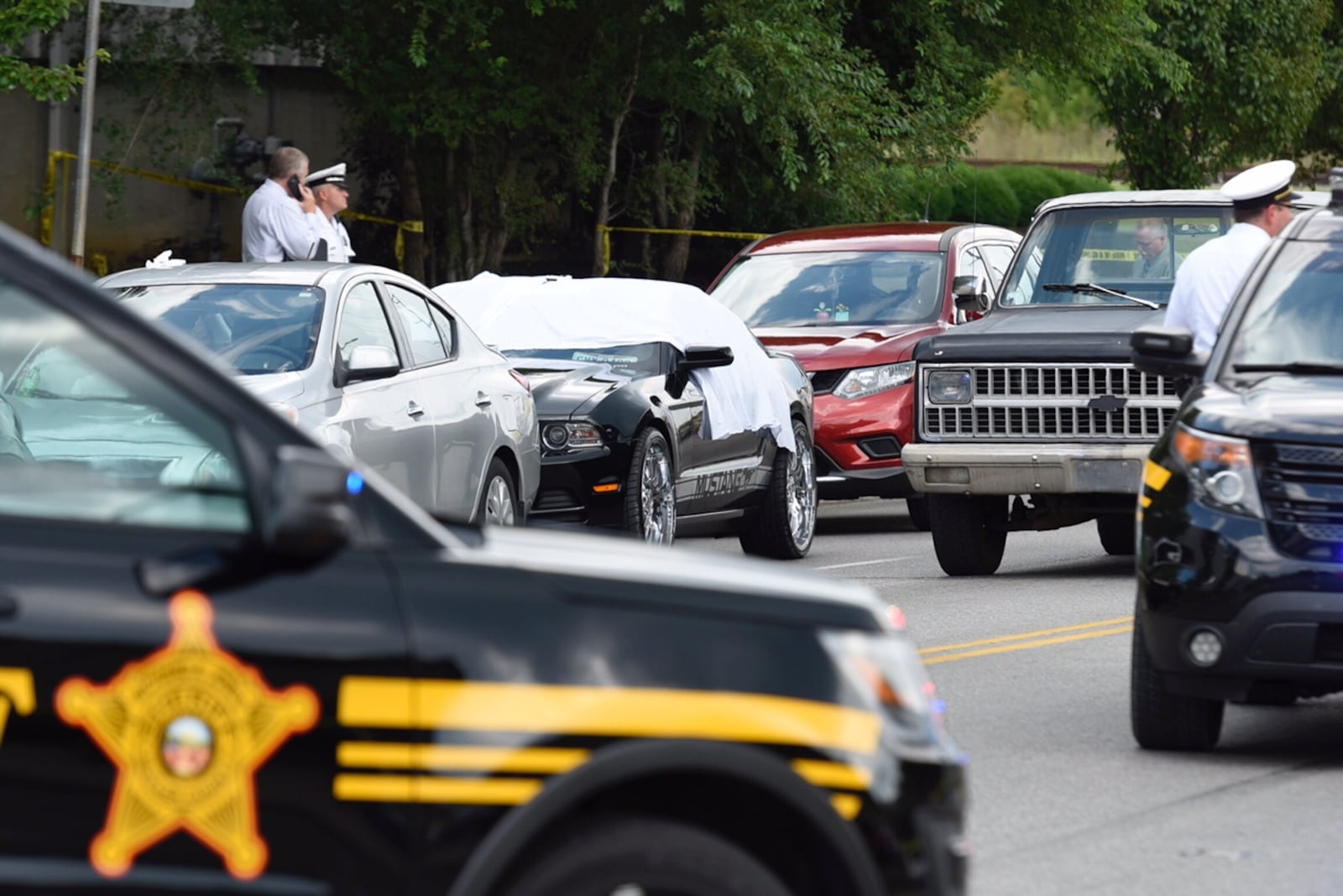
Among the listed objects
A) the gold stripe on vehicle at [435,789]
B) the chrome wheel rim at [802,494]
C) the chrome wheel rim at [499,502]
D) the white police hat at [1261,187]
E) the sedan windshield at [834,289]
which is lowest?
the chrome wheel rim at [802,494]

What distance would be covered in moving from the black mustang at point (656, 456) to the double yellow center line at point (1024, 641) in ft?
8.90

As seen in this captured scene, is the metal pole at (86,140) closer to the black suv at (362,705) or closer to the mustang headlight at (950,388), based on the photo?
the mustang headlight at (950,388)

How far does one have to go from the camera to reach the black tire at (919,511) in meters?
16.5

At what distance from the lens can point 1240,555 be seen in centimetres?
749

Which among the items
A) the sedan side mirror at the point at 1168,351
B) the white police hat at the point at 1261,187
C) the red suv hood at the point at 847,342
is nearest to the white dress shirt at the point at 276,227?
the red suv hood at the point at 847,342

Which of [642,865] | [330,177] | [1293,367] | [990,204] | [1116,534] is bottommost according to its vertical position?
[1116,534]

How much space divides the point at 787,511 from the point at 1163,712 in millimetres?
7081

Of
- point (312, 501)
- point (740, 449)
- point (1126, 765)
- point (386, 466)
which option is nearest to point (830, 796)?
point (312, 501)

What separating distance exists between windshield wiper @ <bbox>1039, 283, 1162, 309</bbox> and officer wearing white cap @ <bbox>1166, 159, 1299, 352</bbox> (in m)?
2.65

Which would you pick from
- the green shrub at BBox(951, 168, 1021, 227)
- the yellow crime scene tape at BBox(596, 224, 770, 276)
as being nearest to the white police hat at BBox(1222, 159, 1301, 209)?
the yellow crime scene tape at BBox(596, 224, 770, 276)

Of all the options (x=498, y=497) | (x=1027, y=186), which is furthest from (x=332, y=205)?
(x=1027, y=186)

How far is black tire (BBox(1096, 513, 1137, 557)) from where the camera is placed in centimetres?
1404

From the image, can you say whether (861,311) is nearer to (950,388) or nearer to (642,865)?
(950,388)

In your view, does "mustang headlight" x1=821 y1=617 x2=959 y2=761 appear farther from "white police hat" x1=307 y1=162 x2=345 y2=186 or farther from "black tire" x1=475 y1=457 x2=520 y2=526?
"white police hat" x1=307 y1=162 x2=345 y2=186
